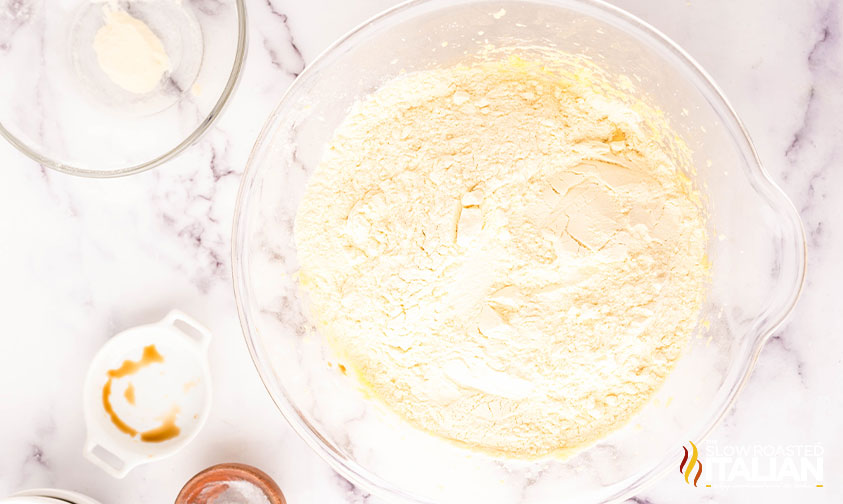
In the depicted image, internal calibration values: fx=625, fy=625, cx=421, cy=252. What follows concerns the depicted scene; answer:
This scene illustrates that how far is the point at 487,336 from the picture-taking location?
1190 mm

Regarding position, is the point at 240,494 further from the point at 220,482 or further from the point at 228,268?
the point at 228,268

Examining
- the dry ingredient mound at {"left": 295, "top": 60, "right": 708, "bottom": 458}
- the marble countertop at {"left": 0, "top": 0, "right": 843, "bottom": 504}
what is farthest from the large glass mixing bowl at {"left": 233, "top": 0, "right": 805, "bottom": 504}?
the marble countertop at {"left": 0, "top": 0, "right": 843, "bottom": 504}

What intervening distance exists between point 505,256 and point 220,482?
0.78 meters

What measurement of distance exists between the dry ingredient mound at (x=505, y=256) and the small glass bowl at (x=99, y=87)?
345 millimetres

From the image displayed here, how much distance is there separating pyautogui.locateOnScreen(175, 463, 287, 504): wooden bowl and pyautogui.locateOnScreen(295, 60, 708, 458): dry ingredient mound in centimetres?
32

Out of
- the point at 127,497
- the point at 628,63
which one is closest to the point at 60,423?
the point at 127,497

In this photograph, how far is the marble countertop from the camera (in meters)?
1.37

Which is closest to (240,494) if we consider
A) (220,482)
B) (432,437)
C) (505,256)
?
(220,482)

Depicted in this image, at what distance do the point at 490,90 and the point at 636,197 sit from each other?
1.17 ft

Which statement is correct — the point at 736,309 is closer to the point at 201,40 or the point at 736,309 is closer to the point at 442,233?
the point at 442,233

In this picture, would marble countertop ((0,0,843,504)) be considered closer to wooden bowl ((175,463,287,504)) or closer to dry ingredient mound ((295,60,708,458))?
wooden bowl ((175,463,287,504))

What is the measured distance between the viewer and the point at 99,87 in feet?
4.54

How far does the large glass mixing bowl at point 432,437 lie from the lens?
1.21 metres
